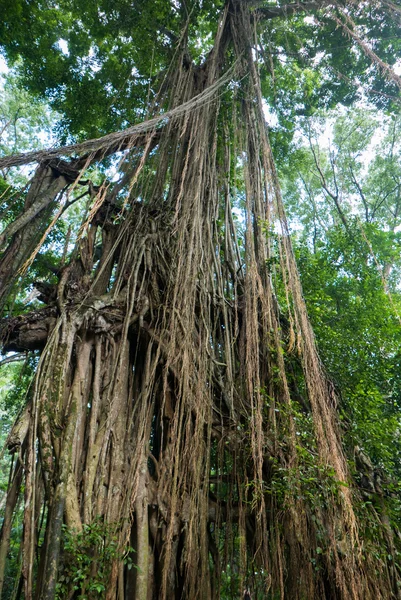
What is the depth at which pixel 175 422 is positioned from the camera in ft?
8.08

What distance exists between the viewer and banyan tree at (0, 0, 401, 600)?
217 centimetres

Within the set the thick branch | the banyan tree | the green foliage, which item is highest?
the thick branch

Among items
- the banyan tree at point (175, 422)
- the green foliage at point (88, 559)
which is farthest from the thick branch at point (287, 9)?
the green foliage at point (88, 559)

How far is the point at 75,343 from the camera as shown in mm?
2779

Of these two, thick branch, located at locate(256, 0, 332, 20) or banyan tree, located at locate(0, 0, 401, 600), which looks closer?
banyan tree, located at locate(0, 0, 401, 600)

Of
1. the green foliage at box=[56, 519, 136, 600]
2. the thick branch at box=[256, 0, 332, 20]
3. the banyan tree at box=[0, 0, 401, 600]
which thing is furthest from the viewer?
the thick branch at box=[256, 0, 332, 20]

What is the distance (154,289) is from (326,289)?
8.71 feet

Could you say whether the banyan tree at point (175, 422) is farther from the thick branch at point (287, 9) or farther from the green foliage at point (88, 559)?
the thick branch at point (287, 9)

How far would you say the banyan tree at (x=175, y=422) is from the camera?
2170 millimetres

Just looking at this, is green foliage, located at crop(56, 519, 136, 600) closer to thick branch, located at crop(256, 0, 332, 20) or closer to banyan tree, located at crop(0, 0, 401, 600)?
banyan tree, located at crop(0, 0, 401, 600)

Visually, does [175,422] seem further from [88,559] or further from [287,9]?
[287,9]

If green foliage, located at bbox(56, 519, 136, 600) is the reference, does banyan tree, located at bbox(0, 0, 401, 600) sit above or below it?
above

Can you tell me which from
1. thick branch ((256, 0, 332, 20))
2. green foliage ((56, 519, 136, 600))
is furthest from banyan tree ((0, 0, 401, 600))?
thick branch ((256, 0, 332, 20))

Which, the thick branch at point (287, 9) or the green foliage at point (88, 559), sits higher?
the thick branch at point (287, 9)
